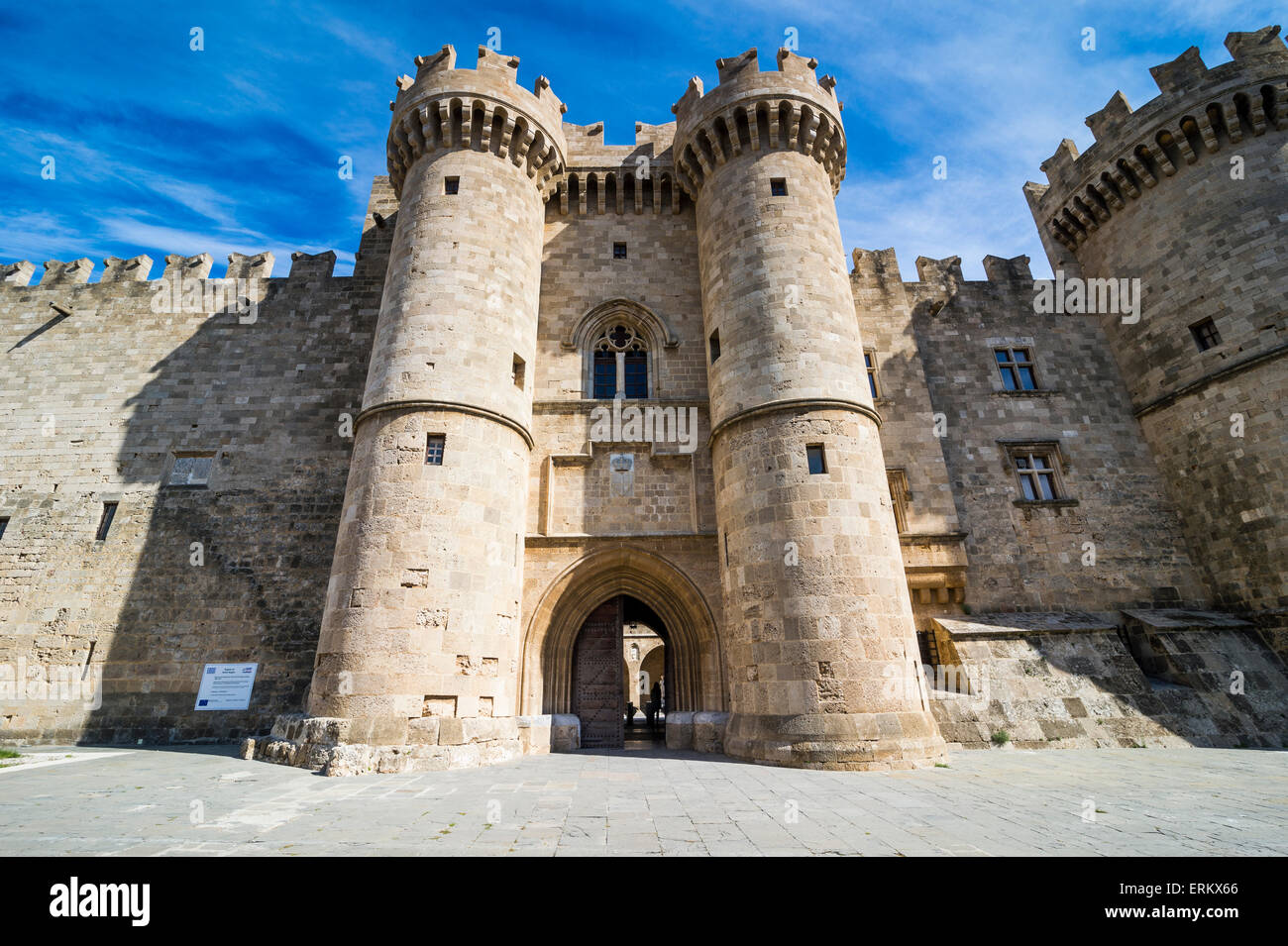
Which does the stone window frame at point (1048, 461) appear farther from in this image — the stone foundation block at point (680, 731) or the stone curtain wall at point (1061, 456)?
the stone foundation block at point (680, 731)

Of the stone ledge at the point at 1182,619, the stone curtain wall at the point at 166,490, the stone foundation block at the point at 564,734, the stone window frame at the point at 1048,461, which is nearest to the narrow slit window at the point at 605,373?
the stone curtain wall at the point at 166,490

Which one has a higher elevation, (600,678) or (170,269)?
(170,269)

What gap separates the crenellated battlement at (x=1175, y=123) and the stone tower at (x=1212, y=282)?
3 cm

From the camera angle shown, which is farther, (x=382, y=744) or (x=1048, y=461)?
(x=1048, y=461)

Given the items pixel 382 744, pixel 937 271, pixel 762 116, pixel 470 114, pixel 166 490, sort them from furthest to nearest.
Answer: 1. pixel 937 271
2. pixel 166 490
3. pixel 762 116
4. pixel 470 114
5. pixel 382 744

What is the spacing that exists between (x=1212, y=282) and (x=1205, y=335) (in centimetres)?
124

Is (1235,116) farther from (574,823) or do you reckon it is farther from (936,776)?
(574,823)

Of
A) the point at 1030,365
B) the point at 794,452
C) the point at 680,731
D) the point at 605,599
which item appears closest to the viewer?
the point at 794,452

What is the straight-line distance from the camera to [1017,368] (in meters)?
15.3

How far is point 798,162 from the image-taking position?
12.9 meters

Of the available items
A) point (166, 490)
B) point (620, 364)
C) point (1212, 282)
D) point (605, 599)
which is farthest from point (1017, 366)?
point (166, 490)

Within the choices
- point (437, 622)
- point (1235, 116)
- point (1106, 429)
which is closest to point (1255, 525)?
point (1106, 429)

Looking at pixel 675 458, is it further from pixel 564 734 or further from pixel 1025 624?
pixel 1025 624

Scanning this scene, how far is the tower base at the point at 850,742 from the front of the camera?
8125 millimetres
